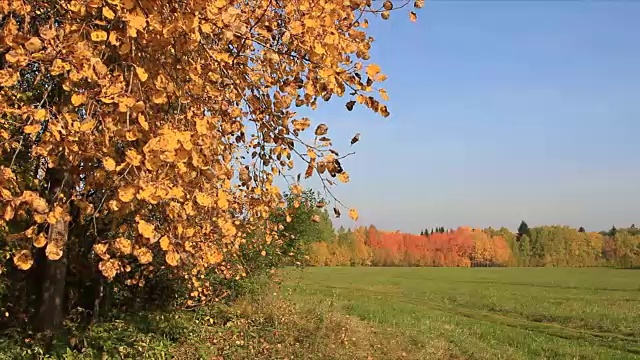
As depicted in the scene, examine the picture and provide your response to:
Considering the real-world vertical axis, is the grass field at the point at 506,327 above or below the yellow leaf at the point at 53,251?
below

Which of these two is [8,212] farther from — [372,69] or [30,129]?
[372,69]

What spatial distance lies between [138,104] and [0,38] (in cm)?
94

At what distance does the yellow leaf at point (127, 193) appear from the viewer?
234 cm

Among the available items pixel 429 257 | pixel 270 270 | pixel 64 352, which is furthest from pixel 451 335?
pixel 429 257

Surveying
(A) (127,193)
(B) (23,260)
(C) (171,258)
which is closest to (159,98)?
(A) (127,193)

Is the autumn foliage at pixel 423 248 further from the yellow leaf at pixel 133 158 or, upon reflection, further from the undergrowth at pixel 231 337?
the yellow leaf at pixel 133 158

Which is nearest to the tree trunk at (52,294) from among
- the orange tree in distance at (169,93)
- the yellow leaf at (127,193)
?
the orange tree in distance at (169,93)

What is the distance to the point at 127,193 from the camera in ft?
7.76

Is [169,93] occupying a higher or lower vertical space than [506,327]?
higher

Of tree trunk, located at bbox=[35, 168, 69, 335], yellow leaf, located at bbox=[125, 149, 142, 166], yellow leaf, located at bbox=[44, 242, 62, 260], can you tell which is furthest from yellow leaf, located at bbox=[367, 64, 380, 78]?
tree trunk, located at bbox=[35, 168, 69, 335]

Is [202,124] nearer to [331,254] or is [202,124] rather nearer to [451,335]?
[451,335]

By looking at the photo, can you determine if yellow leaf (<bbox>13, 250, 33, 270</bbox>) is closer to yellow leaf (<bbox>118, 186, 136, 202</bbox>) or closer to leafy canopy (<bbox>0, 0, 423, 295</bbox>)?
leafy canopy (<bbox>0, 0, 423, 295</bbox>)

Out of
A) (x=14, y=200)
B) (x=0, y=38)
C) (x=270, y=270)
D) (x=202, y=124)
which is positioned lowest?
(x=270, y=270)

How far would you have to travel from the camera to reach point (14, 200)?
249 cm
